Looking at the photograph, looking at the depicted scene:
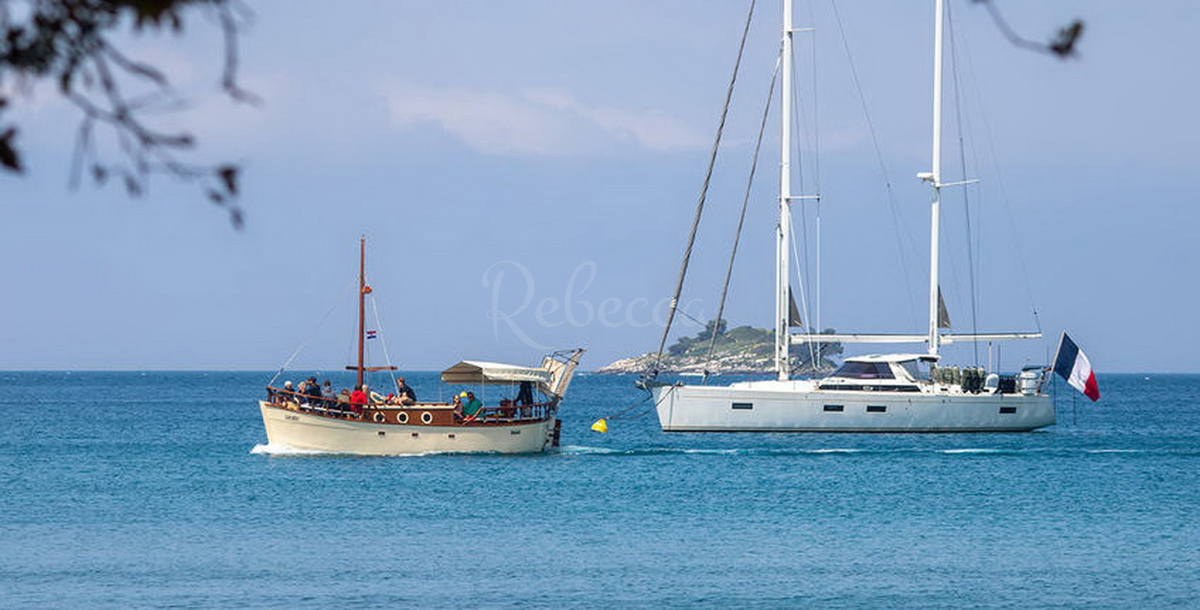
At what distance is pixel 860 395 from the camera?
69.7 metres

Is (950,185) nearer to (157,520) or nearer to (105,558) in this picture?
(157,520)

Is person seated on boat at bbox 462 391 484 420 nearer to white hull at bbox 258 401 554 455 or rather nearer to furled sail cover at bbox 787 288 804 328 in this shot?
white hull at bbox 258 401 554 455

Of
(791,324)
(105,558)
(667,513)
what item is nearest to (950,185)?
(791,324)

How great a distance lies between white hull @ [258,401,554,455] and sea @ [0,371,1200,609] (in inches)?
23.1

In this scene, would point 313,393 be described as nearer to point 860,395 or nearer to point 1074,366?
point 860,395

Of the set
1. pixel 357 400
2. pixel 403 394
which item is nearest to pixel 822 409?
pixel 403 394

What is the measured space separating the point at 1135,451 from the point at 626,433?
84.3ft

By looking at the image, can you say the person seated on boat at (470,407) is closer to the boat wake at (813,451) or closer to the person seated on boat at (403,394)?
the person seated on boat at (403,394)

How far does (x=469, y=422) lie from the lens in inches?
2240

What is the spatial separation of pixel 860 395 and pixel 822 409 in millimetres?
1739

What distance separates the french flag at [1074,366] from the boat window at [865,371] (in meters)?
10.8

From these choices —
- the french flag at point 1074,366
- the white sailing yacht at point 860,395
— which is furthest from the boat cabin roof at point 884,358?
the french flag at point 1074,366

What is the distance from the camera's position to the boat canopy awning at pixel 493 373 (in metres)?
56.6

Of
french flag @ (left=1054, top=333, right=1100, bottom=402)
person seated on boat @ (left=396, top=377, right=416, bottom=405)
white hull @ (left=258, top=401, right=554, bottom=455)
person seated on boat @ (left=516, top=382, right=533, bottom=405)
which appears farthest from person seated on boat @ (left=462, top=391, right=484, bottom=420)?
french flag @ (left=1054, top=333, right=1100, bottom=402)
